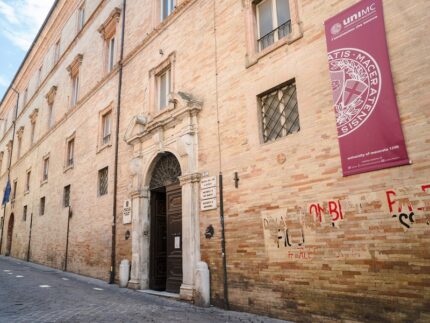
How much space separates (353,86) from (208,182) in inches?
141

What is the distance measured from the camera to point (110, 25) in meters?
13.7

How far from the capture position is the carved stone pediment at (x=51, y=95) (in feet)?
63.9

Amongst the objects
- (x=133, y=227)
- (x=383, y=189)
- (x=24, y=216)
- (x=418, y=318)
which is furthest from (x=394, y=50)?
(x=24, y=216)

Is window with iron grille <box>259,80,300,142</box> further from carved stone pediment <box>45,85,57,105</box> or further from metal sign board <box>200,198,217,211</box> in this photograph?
carved stone pediment <box>45,85,57,105</box>

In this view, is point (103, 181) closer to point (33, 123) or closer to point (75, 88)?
point (75, 88)

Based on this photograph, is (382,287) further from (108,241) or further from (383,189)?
(108,241)

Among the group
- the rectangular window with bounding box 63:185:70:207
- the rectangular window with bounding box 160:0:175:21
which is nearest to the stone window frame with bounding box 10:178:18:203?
the rectangular window with bounding box 63:185:70:207

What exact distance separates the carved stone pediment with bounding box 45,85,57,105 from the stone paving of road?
12935mm

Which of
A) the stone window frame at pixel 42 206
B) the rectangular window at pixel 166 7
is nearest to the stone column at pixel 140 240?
the rectangular window at pixel 166 7

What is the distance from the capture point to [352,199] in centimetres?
503

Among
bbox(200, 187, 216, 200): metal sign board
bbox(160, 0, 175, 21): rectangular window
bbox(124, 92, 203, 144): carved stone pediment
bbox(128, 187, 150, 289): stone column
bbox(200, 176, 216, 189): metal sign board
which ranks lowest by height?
bbox(128, 187, 150, 289): stone column

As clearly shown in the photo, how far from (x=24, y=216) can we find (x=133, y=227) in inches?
595

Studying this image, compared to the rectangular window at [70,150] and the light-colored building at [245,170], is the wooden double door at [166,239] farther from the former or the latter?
the rectangular window at [70,150]

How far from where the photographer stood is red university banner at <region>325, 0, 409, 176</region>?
188 inches
